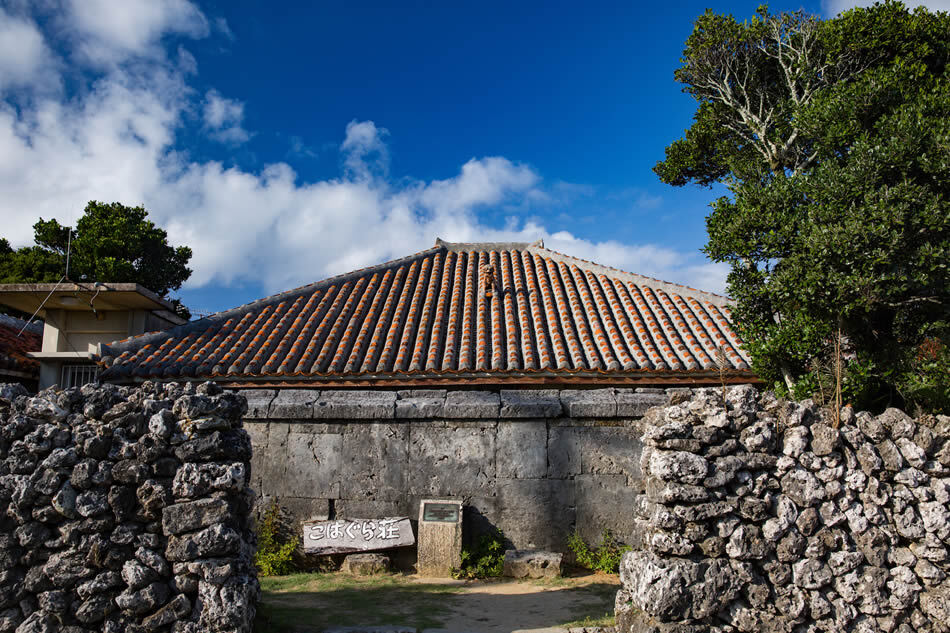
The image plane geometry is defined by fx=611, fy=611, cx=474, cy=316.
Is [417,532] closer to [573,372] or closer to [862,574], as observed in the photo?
[573,372]

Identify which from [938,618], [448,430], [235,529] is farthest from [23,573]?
[938,618]

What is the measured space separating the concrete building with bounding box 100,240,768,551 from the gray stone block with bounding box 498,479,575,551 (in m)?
0.02

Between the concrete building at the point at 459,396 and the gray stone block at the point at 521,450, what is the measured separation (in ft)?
0.06

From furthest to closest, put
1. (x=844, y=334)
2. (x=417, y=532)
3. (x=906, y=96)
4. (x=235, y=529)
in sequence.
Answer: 1. (x=417, y=532)
2. (x=906, y=96)
3. (x=844, y=334)
4. (x=235, y=529)

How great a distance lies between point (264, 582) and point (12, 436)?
3337mm

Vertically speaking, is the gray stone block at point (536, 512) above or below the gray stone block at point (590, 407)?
below

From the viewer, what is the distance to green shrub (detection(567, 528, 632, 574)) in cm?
748

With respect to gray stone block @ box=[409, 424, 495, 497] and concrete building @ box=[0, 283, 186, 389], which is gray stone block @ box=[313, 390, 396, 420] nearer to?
gray stone block @ box=[409, 424, 495, 497]

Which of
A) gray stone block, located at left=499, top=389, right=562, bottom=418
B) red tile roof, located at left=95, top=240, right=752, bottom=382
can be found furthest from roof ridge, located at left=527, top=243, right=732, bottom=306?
gray stone block, located at left=499, top=389, right=562, bottom=418

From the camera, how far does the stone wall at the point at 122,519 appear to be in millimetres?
4688

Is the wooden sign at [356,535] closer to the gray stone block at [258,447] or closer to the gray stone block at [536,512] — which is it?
the gray stone block at [258,447]

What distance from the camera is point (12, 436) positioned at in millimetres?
4969

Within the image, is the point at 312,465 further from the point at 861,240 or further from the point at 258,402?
the point at 861,240

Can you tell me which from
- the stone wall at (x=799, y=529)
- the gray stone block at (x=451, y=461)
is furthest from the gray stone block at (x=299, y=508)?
the stone wall at (x=799, y=529)
